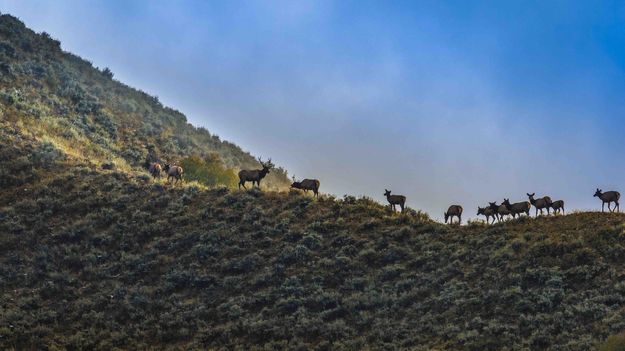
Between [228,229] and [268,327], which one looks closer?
[268,327]

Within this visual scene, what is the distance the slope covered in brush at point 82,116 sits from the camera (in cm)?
4950

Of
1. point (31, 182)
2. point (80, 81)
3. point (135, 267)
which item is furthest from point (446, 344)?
point (80, 81)

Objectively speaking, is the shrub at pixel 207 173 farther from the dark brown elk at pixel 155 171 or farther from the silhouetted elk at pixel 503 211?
the silhouetted elk at pixel 503 211

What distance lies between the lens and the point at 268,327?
2694cm

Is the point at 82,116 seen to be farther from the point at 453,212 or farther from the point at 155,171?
the point at 453,212

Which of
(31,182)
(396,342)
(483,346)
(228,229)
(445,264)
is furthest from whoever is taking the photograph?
(31,182)

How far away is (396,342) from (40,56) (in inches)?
1965

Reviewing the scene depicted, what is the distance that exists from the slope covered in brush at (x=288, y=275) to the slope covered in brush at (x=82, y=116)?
32.0ft

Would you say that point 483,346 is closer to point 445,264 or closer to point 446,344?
point 446,344

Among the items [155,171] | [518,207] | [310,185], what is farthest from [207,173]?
[518,207]

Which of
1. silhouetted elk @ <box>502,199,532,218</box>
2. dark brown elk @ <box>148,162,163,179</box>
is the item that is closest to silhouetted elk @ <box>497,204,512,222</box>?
silhouetted elk @ <box>502,199,532,218</box>

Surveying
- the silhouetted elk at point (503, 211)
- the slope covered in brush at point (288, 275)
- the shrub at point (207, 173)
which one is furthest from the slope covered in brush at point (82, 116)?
the silhouetted elk at point (503, 211)

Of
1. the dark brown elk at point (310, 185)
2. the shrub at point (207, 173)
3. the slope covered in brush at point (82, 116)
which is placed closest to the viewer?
the dark brown elk at point (310, 185)

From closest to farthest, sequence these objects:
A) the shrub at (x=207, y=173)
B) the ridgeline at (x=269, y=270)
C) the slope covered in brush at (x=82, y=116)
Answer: the ridgeline at (x=269, y=270), the slope covered in brush at (x=82, y=116), the shrub at (x=207, y=173)
